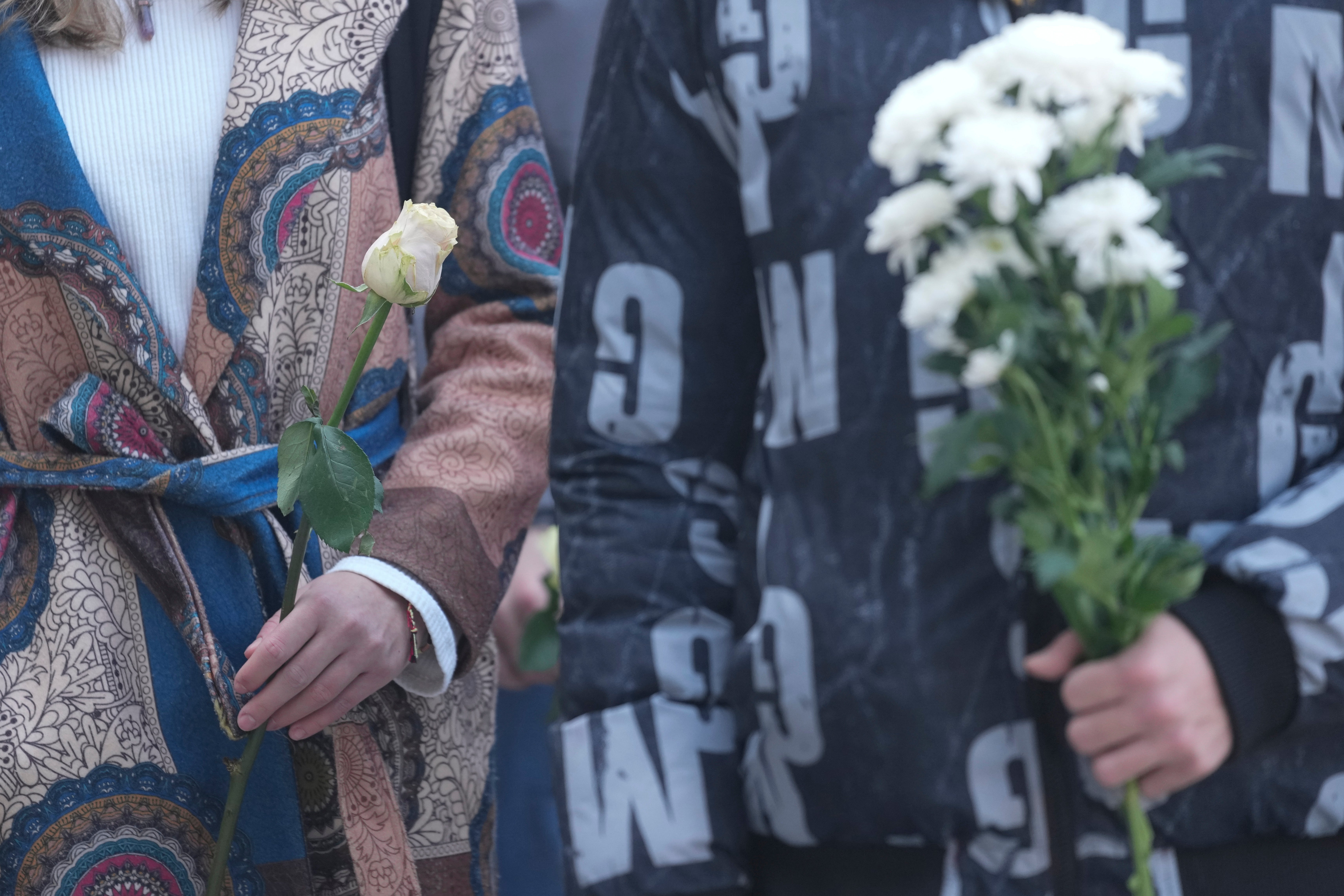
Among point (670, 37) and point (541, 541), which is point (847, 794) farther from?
point (541, 541)

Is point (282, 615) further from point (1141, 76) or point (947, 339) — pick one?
point (1141, 76)

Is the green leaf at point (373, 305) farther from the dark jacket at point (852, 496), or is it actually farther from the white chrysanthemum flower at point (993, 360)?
the white chrysanthemum flower at point (993, 360)

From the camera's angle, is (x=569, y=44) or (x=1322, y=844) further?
(x=569, y=44)

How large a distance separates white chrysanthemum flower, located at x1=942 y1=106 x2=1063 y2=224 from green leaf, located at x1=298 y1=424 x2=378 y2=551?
0.55 meters

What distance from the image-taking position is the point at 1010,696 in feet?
3.36

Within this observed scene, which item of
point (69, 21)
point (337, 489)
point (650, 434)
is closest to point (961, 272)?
point (650, 434)

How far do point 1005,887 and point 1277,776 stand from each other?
0.69 ft

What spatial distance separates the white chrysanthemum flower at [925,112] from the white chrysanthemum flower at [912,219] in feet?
0.06

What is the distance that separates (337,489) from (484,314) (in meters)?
0.61

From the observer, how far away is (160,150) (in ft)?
4.72

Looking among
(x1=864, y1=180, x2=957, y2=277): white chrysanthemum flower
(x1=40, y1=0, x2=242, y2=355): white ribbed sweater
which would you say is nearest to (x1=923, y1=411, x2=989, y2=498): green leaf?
(x1=864, y1=180, x2=957, y2=277): white chrysanthemum flower

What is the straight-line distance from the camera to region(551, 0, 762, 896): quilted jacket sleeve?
1169 millimetres

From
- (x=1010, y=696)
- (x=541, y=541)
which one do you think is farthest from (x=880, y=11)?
(x=541, y=541)

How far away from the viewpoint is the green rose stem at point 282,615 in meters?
1.12
